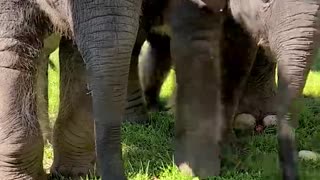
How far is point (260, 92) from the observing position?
4984 mm

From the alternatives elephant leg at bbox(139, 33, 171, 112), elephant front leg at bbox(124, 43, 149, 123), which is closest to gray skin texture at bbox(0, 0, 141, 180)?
elephant front leg at bbox(124, 43, 149, 123)

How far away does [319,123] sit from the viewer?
4.88 metres

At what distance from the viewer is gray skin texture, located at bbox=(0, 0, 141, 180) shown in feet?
9.63

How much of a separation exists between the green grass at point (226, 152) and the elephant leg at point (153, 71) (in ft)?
1.71

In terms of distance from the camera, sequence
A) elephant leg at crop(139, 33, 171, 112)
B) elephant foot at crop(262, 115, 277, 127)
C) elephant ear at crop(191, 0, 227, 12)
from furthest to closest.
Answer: elephant leg at crop(139, 33, 171, 112)
elephant foot at crop(262, 115, 277, 127)
elephant ear at crop(191, 0, 227, 12)

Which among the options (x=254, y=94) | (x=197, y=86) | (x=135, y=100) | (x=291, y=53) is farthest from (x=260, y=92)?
(x=291, y=53)

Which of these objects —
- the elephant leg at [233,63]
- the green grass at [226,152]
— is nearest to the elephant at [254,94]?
the green grass at [226,152]

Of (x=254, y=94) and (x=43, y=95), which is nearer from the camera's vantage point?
(x=43, y=95)

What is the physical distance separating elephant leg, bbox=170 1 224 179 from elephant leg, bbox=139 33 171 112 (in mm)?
1742

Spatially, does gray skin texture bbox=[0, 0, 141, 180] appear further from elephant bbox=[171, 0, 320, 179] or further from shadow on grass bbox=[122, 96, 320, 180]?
elephant bbox=[171, 0, 320, 179]

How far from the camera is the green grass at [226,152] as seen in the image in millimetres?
3820

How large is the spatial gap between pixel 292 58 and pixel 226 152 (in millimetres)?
817

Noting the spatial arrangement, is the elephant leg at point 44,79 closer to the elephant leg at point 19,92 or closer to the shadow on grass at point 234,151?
the elephant leg at point 19,92

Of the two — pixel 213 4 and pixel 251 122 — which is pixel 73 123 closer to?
pixel 213 4
